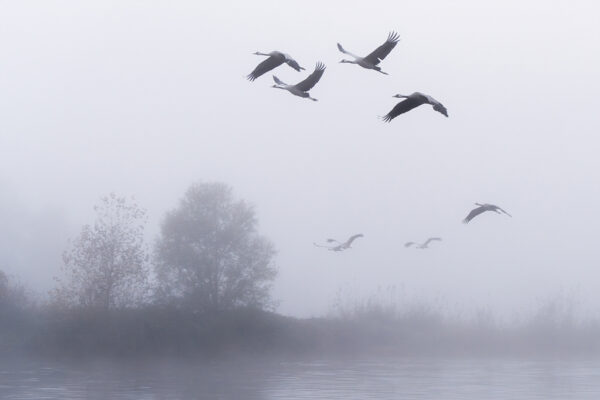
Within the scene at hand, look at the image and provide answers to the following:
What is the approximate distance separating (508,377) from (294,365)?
871 centimetres

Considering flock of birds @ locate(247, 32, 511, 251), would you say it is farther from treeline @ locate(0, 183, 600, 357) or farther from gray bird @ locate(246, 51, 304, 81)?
treeline @ locate(0, 183, 600, 357)

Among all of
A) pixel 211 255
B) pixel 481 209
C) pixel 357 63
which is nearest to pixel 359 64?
pixel 357 63

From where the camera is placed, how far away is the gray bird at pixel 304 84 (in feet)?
51.3

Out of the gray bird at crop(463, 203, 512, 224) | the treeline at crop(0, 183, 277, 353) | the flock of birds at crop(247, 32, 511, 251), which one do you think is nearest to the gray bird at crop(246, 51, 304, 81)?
the flock of birds at crop(247, 32, 511, 251)

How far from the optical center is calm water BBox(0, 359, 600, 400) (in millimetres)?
24266

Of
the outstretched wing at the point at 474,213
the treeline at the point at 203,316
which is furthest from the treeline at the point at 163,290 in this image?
the outstretched wing at the point at 474,213

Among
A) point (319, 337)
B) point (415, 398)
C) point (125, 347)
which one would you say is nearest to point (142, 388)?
point (415, 398)

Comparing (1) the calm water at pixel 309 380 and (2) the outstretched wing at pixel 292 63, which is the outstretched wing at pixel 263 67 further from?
(1) the calm water at pixel 309 380

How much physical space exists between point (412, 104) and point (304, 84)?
5.85 feet

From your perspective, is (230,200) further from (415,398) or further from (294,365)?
(415,398)

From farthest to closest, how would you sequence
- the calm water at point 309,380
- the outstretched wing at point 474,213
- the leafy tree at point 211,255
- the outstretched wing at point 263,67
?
the leafy tree at point 211,255, the calm water at point 309,380, the outstretched wing at point 474,213, the outstretched wing at point 263,67

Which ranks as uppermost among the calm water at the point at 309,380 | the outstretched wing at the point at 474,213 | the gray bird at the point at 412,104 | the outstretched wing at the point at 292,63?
the outstretched wing at the point at 292,63

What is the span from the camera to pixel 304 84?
52.2ft

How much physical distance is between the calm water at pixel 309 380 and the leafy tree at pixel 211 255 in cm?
409
